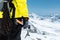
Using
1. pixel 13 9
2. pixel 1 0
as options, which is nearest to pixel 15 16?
pixel 13 9

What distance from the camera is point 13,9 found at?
11.6ft

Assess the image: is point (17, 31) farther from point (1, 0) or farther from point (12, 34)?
point (1, 0)

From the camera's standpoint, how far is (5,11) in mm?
3346

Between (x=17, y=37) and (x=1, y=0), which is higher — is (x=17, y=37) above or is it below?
below

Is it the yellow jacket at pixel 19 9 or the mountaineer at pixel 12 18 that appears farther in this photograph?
the yellow jacket at pixel 19 9

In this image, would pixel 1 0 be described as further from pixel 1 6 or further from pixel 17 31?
pixel 17 31

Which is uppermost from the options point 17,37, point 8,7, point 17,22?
point 8,7

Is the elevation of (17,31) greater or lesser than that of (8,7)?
lesser

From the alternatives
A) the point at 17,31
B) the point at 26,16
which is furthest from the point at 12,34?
the point at 26,16

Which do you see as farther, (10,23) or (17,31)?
(17,31)

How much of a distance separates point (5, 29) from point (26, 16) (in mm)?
451

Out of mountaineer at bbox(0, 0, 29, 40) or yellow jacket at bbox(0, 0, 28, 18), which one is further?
yellow jacket at bbox(0, 0, 28, 18)

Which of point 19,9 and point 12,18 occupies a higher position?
point 19,9

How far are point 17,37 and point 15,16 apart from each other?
0.35 m
